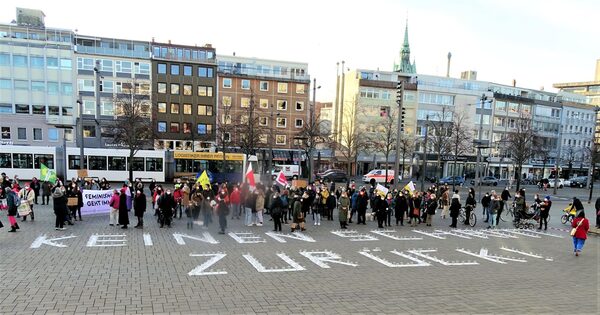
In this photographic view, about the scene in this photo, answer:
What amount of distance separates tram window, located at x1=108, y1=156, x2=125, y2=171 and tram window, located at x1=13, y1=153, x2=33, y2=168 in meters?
6.13

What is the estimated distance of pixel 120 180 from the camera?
3309 cm

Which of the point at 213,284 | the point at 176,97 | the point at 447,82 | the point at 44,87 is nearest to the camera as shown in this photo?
the point at 213,284

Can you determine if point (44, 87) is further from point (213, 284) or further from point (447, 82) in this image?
point (447, 82)

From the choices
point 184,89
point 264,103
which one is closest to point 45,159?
point 184,89

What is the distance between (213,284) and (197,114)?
50.1 metres

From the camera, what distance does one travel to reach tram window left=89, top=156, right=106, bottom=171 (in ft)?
105

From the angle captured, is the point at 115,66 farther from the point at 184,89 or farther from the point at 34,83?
the point at 34,83

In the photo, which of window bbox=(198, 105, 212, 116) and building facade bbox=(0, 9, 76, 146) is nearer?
building facade bbox=(0, 9, 76, 146)

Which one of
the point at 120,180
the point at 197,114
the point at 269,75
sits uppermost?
the point at 269,75

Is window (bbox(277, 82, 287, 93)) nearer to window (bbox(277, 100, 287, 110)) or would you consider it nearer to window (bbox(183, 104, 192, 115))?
window (bbox(277, 100, 287, 110))

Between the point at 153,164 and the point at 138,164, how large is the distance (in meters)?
1.24

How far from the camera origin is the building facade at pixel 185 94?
53750mm

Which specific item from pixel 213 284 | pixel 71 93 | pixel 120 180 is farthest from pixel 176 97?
pixel 213 284

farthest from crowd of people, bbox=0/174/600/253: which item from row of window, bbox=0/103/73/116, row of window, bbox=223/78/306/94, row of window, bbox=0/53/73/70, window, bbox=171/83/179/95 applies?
row of window, bbox=223/78/306/94
